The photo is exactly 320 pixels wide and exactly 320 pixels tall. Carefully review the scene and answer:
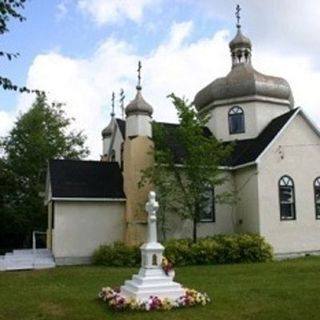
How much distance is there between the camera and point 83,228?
2142 cm

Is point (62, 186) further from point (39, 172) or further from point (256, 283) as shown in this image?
point (39, 172)

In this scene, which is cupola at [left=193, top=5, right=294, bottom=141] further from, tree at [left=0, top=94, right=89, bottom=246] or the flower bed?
the flower bed

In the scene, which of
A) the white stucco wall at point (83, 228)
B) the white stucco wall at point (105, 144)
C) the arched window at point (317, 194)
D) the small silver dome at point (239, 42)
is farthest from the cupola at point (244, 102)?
the white stucco wall at point (83, 228)

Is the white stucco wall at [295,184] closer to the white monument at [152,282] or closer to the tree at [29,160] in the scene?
the white monument at [152,282]

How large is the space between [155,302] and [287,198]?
14.1 meters

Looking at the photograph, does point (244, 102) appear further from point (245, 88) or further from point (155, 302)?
point (155, 302)

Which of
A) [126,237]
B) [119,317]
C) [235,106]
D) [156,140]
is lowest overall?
[119,317]

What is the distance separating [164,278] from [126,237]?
1115 centimetres

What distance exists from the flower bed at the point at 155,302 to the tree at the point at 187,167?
10347mm

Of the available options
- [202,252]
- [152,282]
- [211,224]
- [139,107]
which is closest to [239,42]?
[139,107]

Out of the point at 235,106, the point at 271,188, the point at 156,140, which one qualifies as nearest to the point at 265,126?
the point at 235,106

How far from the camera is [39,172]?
34000 mm

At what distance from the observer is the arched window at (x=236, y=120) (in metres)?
25.5

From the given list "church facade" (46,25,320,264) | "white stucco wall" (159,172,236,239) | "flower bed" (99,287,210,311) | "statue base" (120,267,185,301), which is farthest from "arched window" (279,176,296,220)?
"statue base" (120,267,185,301)
